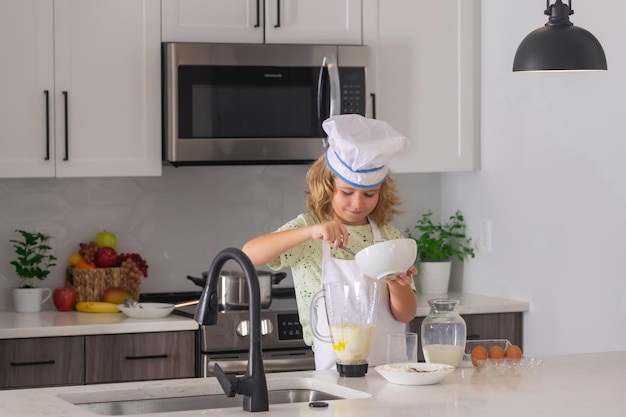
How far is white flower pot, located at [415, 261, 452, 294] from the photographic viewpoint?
445 cm

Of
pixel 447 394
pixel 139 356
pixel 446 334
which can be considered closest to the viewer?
pixel 447 394

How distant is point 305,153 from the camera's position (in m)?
4.14

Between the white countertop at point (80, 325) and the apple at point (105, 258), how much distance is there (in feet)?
0.91

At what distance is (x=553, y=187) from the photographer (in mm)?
3965

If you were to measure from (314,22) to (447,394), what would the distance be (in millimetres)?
2159

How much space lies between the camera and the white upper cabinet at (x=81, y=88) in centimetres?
386

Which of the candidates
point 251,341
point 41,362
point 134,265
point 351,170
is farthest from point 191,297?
point 251,341

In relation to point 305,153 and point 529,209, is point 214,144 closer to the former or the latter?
point 305,153

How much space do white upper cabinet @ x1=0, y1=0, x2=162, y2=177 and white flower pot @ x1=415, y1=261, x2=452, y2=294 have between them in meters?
1.19

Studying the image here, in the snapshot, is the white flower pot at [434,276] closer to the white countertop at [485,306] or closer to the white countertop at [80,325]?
the white countertop at [485,306]

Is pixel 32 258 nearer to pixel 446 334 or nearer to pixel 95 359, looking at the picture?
pixel 95 359

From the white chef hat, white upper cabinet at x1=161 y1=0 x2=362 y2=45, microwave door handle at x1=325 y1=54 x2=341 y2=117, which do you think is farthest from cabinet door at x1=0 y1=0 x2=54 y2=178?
the white chef hat

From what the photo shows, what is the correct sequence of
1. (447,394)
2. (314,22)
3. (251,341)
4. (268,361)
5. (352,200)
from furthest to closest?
1. (314,22)
2. (268,361)
3. (352,200)
4. (447,394)
5. (251,341)

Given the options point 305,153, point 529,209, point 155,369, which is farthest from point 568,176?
point 155,369
